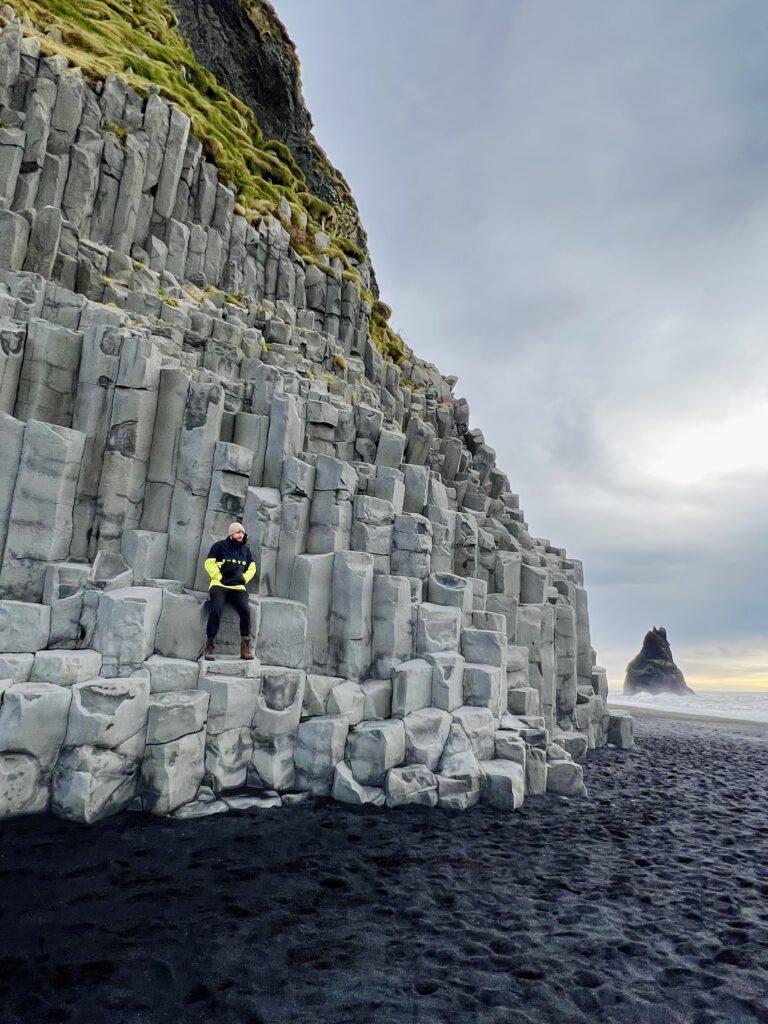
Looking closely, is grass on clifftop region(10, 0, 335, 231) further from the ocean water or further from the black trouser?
the ocean water

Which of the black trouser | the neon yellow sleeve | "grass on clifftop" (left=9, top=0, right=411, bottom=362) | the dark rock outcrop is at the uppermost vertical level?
the dark rock outcrop

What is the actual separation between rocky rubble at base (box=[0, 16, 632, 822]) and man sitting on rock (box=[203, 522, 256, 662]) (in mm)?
480

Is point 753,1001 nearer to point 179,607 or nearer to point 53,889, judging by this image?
point 53,889

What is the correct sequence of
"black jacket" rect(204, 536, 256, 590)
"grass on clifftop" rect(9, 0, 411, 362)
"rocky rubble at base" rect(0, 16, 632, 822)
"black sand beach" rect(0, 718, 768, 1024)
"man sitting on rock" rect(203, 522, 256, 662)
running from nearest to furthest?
1. "black sand beach" rect(0, 718, 768, 1024)
2. "rocky rubble at base" rect(0, 16, 632, 822)
3. "man sitting on rock" rect(203, 522, 256, 662)
4. "black jacket" rect(204, 536, 256, 590)
5. "grass on clifftop" rect(9, 0, 411, 362)

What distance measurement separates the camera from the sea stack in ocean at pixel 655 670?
8300 cm

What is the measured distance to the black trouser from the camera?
11.0 m

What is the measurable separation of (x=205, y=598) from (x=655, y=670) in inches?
3429

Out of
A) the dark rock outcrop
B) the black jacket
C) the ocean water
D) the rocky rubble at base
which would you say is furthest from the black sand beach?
the dark rock outcrop

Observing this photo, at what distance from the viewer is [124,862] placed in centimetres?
757

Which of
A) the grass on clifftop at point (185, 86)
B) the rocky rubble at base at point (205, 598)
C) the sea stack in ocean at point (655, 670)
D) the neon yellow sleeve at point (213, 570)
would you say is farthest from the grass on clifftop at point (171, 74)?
the sea stack in ocean at point (655, 670)

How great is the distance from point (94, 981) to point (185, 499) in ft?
28.3

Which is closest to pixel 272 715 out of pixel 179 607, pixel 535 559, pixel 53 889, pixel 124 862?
pixel 179 607

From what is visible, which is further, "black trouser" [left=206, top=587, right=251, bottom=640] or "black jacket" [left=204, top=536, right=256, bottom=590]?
"black jacket" [left=204, top=536, right=256, bottom=590]

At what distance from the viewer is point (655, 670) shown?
3312 inches
